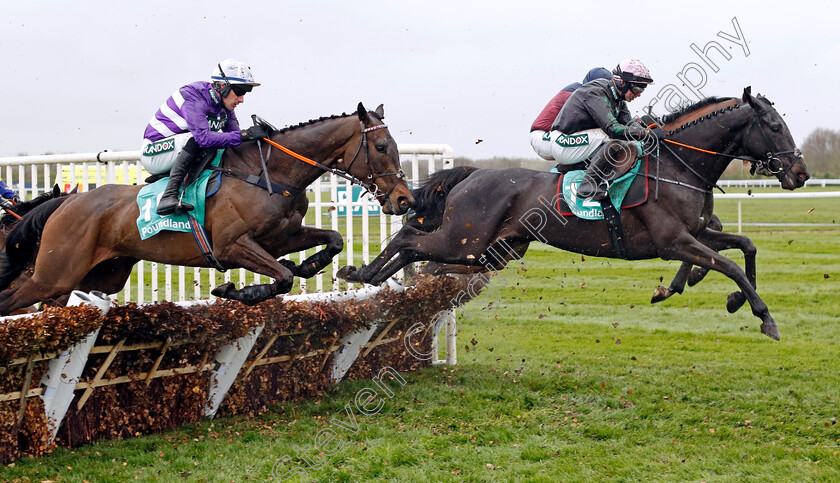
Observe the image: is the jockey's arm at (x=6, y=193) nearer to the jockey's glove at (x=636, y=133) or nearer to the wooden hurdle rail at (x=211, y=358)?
the wooden hurdle rail at (x=211, y=358)

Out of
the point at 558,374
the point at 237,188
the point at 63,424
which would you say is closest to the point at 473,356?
the point at 558,374

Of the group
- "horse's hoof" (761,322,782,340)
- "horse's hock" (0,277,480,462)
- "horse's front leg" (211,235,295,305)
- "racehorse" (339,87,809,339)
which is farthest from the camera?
Result: "racehorse" (339,87,809,339)

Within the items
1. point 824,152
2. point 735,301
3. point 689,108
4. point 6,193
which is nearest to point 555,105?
point 689,108

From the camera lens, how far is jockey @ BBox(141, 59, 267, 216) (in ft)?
15.1

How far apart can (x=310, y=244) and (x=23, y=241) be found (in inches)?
73.5

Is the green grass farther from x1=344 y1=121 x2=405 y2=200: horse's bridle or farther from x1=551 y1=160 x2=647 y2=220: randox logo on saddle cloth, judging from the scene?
x1=344 y1=121 x2=405 y2=200: horse's bridle

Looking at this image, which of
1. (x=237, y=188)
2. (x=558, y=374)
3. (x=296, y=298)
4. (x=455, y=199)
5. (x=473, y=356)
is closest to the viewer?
(x=237, y=188)

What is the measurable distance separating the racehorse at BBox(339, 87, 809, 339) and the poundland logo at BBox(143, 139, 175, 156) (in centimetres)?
144

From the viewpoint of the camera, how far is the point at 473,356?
7199mm

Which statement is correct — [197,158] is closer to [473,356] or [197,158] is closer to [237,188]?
[237,188]

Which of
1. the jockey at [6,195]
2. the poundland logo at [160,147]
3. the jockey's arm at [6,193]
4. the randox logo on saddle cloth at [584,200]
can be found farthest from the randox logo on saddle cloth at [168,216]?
the randox logo on saddle cloth at [584,200]

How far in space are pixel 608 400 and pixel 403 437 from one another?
1561mm

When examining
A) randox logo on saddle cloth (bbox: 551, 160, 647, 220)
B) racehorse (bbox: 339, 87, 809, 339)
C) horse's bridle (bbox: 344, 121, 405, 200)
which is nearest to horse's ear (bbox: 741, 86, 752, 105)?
racehorse (bbox: 339, 87, 809, 339)

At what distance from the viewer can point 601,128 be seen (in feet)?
17.8
